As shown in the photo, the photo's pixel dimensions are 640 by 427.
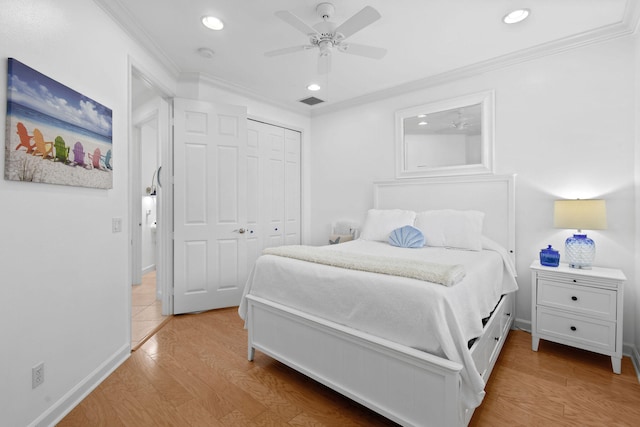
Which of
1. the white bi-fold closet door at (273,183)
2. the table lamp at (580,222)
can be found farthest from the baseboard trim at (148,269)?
the table lamp at (580,222)

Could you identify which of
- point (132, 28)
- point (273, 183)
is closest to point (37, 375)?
point (132, 28)

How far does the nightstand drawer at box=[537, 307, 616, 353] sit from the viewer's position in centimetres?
214

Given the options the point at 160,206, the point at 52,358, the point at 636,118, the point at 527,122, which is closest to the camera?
the point at 52,358

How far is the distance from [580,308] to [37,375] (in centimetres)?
354

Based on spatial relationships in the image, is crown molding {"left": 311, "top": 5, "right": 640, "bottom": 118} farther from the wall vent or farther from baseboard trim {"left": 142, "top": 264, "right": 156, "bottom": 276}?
baseboard trim {"left": 142, "top": 264, "right": 156, "bottom": 276}

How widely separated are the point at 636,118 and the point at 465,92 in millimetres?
1390

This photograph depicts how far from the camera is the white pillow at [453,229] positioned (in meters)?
2.73

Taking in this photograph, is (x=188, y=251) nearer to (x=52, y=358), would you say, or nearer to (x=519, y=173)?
(x=52, y=358)

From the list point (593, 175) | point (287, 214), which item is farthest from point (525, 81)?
point (287, 214)

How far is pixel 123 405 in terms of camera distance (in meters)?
1.82

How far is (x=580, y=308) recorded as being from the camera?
2246 mm

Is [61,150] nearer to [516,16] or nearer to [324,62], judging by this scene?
[324,62]

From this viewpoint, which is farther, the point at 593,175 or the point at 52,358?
the point at 593,175

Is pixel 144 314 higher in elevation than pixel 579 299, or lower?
lower
